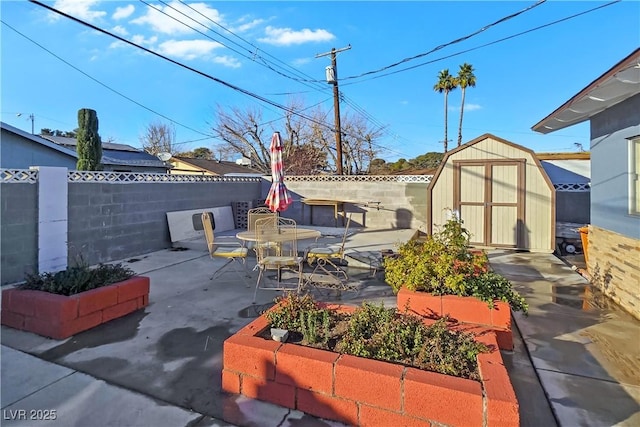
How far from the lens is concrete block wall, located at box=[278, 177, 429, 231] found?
8930 mm

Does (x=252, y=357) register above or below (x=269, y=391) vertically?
above

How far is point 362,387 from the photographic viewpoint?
6.07ft

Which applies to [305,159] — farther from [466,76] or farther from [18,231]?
[18,231]

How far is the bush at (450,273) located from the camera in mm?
2885

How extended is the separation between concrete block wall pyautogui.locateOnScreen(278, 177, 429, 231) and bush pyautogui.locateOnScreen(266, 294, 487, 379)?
6704 mm

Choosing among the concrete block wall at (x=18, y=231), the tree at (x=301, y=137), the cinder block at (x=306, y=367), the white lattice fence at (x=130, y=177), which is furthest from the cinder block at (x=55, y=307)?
the tree at (x=301, y=137)

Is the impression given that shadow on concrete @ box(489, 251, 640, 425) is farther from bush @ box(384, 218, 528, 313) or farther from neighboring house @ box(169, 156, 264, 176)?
neighboring house @ box(169, 156, 264, 176)

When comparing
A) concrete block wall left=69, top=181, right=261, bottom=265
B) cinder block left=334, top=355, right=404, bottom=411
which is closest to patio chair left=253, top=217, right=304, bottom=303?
cinder block left=334, top=355, right=404, bottom=411

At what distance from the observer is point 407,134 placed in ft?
76.2

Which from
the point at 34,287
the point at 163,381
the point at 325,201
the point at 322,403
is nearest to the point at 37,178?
the point at 34,287

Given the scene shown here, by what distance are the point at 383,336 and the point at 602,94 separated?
12.1ft

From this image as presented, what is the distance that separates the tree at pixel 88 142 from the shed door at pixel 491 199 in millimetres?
9754

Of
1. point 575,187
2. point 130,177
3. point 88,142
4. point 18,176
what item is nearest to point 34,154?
point 88,142

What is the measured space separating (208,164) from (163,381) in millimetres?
19718
